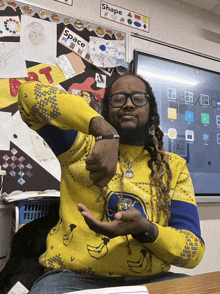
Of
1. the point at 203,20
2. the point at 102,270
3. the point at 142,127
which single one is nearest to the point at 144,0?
the point at 203,20

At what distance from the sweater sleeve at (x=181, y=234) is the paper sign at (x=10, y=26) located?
118 centimetres

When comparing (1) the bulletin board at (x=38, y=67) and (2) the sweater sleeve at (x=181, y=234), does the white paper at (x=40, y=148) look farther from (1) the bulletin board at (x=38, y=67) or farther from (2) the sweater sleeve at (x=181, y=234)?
(2) the sweater sleeve at (x=181, y=234)

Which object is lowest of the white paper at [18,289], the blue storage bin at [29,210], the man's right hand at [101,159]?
the white paper at [18,289]

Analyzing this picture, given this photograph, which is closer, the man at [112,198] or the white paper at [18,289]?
the man at [112,198]

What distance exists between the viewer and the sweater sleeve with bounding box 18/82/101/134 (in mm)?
589

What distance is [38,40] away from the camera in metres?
1.41

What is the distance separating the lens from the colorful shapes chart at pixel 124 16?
167 centimetres

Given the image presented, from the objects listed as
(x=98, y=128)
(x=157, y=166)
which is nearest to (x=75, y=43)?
(x=157, y=166)

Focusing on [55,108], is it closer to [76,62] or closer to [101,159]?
[101,159]

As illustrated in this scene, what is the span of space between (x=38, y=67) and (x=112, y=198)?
3.27 feet

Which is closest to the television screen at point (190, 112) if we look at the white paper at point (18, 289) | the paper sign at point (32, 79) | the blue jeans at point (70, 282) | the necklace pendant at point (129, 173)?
the paper sign at point (32, 79)

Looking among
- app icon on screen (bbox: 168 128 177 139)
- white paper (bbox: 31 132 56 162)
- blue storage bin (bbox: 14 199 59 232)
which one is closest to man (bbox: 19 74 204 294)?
blue storage bin (bbox: 14 199 59 232)

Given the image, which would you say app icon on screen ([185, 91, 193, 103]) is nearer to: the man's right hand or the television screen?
the television screen

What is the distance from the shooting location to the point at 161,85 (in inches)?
68.9
